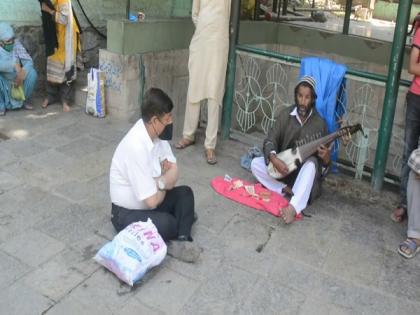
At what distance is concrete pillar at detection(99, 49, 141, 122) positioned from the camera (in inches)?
224

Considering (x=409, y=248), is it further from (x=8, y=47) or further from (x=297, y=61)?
(x=8, y=47)

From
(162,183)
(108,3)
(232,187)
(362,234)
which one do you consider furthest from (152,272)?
(108,3)

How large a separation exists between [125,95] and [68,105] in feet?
2.85

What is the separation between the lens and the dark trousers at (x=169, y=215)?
3260mm

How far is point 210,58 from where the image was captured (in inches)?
194

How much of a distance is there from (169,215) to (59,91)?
3.46 meters

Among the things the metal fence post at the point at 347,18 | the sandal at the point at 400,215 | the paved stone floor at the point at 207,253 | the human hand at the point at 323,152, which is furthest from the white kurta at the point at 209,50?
the metal fence post at the point at 347,18

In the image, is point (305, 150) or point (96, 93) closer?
point (305, 150)

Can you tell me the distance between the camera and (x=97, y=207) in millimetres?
3826

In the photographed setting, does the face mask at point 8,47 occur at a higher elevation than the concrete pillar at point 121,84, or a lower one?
higher

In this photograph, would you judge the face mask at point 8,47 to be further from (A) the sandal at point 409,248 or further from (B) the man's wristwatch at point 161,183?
(A) the sandal at point 409,248

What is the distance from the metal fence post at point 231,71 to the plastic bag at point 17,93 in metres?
2.39

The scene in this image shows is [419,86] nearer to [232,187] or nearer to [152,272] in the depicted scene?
[232,187]

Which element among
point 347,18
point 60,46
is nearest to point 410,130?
point 347,18
